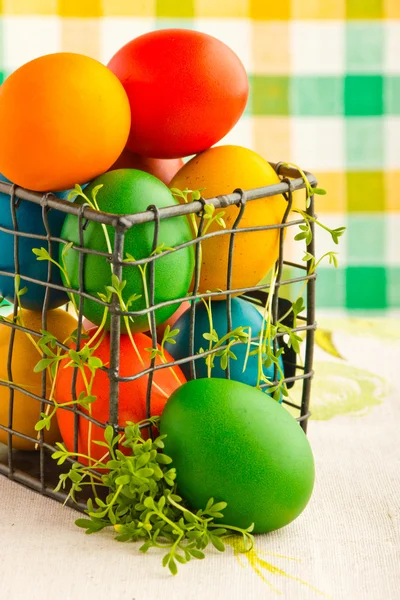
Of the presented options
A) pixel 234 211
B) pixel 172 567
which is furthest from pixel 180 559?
pixel 234 211

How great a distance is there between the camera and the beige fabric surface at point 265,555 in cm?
47

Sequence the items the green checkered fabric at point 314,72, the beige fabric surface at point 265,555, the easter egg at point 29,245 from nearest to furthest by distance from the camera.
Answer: the beige fabric surface at point 265,555 → the easter egg at point 29,245 → the green checkered fabric at point 314,72

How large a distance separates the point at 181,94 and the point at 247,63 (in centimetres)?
85

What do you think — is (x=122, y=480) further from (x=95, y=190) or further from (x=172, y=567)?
(x=95, y=190)

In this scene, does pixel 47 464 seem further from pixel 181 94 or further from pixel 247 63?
pixel 247 63

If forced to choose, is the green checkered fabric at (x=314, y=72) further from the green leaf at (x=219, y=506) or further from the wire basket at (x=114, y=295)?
the green leaf at (x=219, y=506)

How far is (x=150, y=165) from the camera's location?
0.64 metres

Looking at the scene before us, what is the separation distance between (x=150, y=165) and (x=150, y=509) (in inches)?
10.1

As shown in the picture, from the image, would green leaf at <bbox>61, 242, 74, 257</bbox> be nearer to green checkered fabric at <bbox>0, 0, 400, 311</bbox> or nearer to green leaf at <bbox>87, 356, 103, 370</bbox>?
green leaf at <bbox>87, 356, 103, 370</bbox>

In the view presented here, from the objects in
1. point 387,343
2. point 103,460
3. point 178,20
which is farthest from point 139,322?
point 178,20

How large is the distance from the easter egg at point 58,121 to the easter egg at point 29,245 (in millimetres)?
35

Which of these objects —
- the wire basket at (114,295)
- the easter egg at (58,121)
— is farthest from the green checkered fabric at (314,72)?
the easter egg at (58,121)

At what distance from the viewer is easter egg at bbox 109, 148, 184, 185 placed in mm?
628

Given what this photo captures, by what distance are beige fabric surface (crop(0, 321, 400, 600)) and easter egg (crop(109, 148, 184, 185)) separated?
240mm
